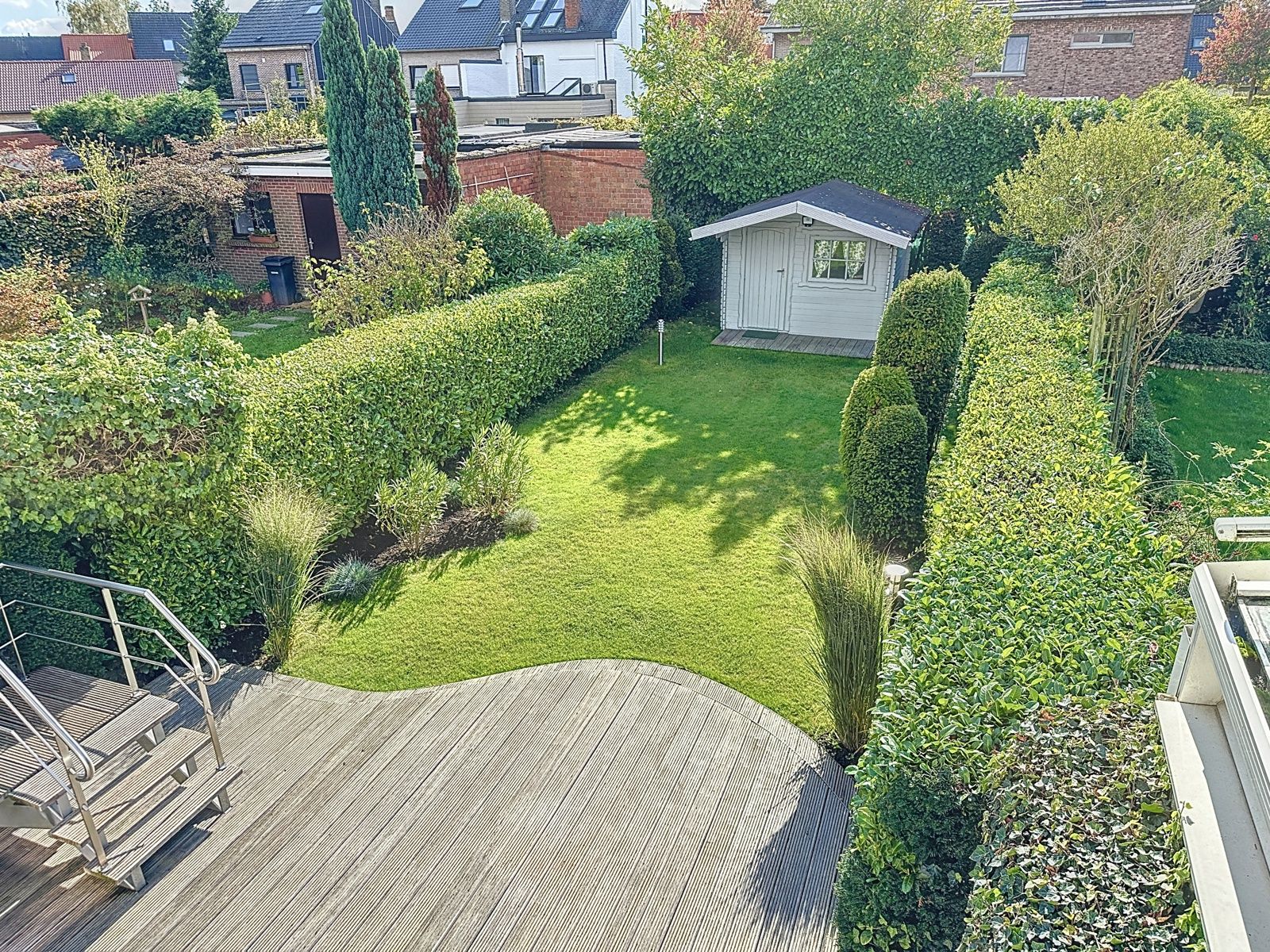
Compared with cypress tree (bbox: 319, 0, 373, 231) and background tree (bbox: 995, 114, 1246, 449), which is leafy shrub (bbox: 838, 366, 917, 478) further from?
cypress tree (bbox: 319, 0, 373, 231)

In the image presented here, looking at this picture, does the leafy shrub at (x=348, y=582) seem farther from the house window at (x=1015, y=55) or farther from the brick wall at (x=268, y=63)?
the brick wall at (x=268, y=63)

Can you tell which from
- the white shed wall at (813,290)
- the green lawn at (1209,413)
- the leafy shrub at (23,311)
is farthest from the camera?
the white shed wall at (813,290)

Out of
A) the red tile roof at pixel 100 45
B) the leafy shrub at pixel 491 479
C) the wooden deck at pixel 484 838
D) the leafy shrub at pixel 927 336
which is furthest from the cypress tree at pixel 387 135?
the red tile roof at pixel 100 45

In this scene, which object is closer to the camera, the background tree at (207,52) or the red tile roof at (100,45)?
the background tree at (207,52)

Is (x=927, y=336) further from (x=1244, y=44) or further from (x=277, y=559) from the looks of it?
(x=1244, y=44)

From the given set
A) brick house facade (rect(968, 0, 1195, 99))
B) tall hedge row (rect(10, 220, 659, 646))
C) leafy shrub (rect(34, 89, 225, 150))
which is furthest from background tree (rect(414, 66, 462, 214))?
brick house facade (rect(968, 0, 1195, 99))

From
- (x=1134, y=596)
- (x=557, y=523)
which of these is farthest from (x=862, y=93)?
(x=1134, y=596)

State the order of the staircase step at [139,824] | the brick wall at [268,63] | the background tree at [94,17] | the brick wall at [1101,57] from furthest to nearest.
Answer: the background tree at [94,17] < the brick wall at [268,63] < the brick wall at [1101,57] < the staircase step at [139,824]

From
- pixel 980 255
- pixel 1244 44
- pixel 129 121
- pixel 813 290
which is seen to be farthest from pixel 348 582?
pixel 1244 44
